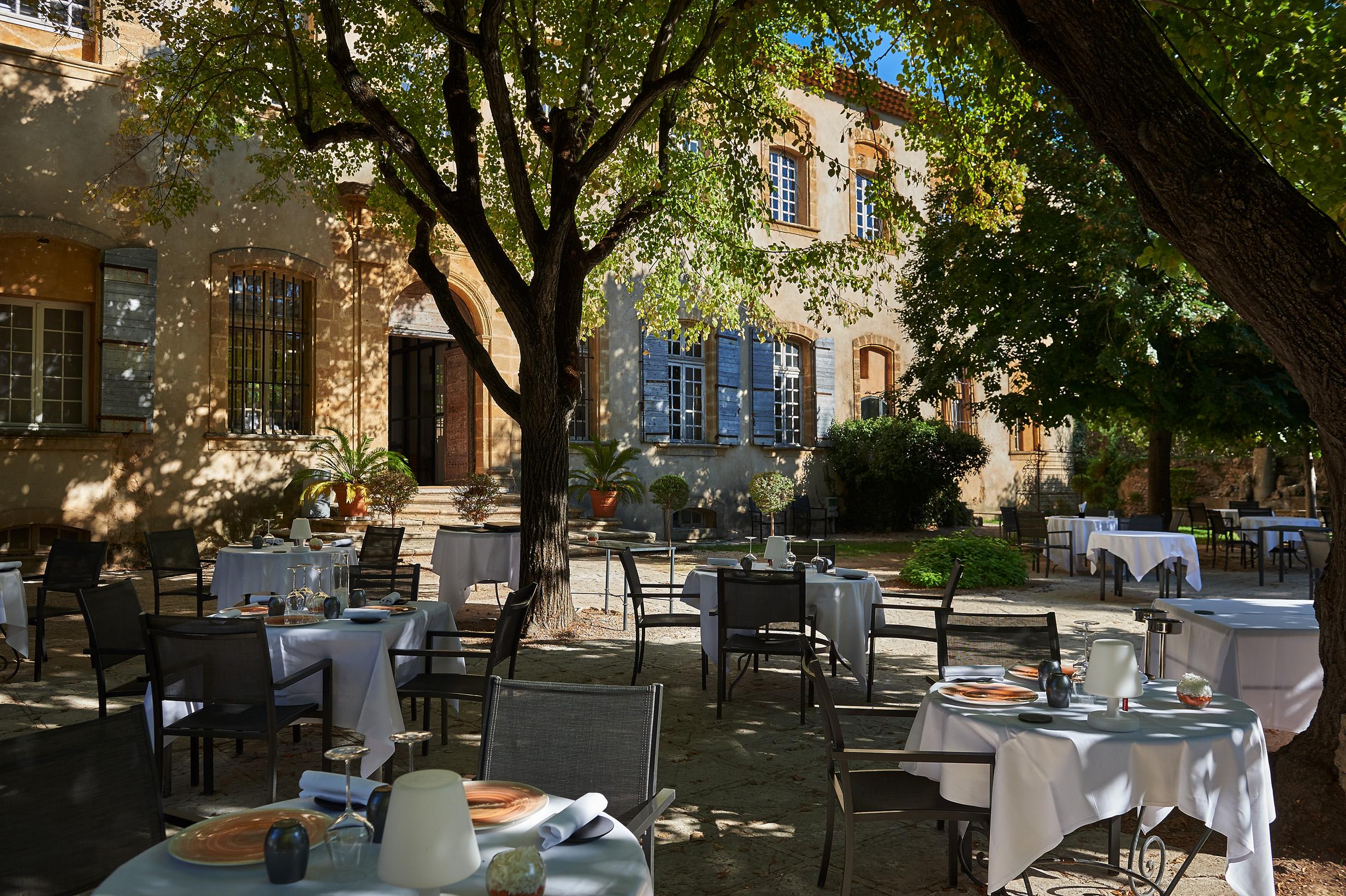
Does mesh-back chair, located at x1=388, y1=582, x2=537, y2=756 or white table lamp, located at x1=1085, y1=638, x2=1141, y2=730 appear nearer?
white table lamp, located at x1=1085, y1=638, x2=1141, y2=730

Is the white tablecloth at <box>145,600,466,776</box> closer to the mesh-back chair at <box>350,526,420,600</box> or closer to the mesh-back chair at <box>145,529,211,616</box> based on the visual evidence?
the mesh-back chair at <box>350,526,420,600</box>

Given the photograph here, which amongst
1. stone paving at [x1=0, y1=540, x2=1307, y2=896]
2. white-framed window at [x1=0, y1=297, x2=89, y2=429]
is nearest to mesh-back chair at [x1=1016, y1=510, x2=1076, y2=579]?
stone paving at [x1=0, y1=540, x2=1307, y2=896]

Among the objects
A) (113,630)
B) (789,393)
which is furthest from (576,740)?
(789,393)

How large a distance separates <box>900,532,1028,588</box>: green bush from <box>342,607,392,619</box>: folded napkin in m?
7.32

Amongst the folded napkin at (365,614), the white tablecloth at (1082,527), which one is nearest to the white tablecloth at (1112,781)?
the folded napkin at (365,614)

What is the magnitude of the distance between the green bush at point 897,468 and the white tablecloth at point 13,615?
558 inches

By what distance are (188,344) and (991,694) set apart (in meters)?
11.5

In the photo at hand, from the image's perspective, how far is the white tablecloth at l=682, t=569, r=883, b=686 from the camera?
19.3 ft

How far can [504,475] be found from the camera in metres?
14.5

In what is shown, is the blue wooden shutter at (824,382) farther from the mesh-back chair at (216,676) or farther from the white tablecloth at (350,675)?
the mesh-back chair at (216,676)

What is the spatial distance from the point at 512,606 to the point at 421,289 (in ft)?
35.5

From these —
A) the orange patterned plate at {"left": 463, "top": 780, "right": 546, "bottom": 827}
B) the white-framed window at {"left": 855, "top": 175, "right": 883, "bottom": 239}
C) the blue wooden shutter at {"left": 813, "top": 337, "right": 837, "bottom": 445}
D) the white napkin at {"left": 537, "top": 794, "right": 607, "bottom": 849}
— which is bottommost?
the orange patterned plate at {"left": 463, "top": 780, "right": 546, "bottom": 827}

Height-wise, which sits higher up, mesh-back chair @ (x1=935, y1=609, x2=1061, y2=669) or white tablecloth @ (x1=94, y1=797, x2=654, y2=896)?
mesh-back chair @ (x1=935, y1=609, x2=1061, y2=669)

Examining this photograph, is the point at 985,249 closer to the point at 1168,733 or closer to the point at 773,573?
the point at 773,573
